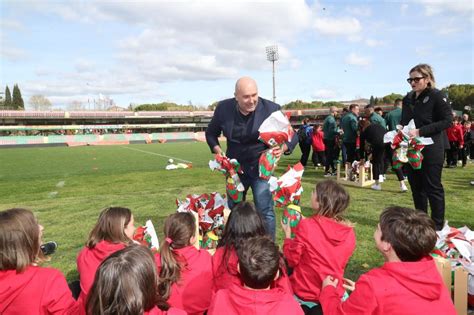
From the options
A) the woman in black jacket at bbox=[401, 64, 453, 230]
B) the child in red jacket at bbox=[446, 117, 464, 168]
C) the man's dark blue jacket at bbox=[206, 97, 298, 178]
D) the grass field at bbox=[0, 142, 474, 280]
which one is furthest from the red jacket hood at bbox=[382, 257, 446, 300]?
the child in red jacket at bbox=[446, 117, 464, 168]

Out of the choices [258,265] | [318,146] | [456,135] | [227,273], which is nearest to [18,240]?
[227,273]

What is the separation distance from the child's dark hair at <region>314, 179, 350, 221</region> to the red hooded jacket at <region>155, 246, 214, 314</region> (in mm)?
1016

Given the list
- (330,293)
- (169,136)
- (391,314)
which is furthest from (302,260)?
(169,136)

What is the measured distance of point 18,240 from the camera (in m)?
2.09

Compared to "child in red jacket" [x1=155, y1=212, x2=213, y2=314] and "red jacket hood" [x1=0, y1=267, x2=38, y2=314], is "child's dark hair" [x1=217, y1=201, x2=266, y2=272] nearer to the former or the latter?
"child in red jacket" [x1=155, y1=212, x2=213, y2=314]

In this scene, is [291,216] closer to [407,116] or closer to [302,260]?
[302,260]

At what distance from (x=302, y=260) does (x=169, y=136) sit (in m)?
48.8

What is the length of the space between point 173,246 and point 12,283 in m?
1.02

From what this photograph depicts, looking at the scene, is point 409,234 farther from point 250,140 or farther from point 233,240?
point 250,140

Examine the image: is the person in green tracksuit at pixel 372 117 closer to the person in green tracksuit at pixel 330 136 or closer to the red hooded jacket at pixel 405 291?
the person in green tracksuit at pixel 330 136

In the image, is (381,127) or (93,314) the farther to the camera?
(381,127)

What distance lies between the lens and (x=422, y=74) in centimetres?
410

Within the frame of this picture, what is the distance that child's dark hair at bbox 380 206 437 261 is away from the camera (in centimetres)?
196

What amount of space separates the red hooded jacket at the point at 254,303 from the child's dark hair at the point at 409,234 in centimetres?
70
